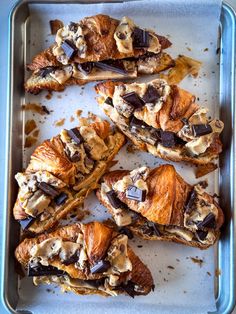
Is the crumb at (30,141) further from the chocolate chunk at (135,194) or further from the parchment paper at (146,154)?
the chocolate chunk at (135,194)

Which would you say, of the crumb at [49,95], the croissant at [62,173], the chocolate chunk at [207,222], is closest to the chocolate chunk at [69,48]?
the crumb at [49,95]

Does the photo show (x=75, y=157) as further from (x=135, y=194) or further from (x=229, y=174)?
(x=229, y=174)

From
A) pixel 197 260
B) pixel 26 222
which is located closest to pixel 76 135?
pixel 26 222

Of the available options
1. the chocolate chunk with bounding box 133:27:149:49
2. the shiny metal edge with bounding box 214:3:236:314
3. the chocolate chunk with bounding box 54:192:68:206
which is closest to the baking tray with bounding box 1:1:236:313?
the shiny metal edge with bounding box 214:3:236:314

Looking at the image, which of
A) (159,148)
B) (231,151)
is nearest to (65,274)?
(159,148)

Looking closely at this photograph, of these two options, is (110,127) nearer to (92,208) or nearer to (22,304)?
(92,208)

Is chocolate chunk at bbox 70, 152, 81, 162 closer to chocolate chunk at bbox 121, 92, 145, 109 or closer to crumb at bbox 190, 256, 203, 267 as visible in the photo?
chocolate chunk at bbox 121, 92, 145, 109
